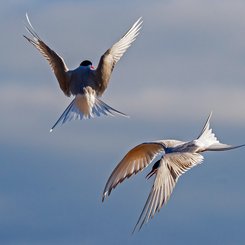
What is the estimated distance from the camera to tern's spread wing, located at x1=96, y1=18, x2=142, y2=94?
21.0 metres

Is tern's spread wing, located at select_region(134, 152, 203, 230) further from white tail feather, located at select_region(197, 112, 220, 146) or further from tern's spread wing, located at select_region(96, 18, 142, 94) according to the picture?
tern's spread wing, located at select_region(96, 18, 142, 94)

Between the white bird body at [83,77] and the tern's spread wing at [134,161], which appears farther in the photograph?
the white bird body at [83,77]

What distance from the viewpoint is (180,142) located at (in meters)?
18.1

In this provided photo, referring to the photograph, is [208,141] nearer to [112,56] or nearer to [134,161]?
[134,161]

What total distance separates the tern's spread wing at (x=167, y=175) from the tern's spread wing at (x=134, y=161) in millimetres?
495

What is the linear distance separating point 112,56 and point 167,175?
489 centimetres

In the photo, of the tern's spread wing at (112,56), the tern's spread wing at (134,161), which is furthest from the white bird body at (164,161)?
the tern's spread wing at (112,56)

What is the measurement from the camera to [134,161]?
17953 mm

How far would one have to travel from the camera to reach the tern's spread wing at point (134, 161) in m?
17.7

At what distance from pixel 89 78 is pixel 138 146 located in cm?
309

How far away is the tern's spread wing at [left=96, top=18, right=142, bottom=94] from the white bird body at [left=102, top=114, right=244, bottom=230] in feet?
8.62

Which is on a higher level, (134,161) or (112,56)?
(112,56)

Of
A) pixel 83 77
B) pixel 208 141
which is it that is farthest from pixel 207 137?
pixel 83 77

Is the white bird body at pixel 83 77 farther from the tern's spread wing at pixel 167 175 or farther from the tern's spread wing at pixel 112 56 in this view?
the tern's spread wing at pixel 167 175
